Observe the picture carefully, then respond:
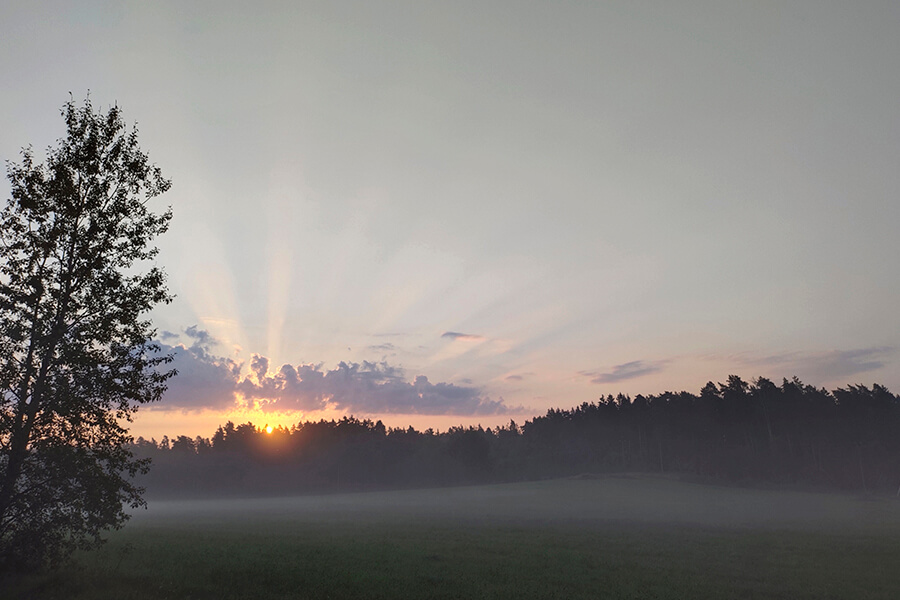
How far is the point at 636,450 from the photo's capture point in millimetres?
168875

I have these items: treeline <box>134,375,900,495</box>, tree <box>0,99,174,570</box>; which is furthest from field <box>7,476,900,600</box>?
treeline <box>134,375,900,495</box>

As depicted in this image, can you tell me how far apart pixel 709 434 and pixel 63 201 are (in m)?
157

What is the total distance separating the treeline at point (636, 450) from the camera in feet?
402

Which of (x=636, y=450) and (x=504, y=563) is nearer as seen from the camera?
(x=504, y=563)

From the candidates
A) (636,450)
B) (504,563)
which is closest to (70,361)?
(504,563)

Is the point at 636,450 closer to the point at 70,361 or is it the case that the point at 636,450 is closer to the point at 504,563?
the point at 504,563

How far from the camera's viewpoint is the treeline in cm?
12244

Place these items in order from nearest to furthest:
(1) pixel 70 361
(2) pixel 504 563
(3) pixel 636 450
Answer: (1) pixel 70 361, (2) pixel 504 563, (3) pixel 636 450

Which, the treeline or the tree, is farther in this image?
the treeline

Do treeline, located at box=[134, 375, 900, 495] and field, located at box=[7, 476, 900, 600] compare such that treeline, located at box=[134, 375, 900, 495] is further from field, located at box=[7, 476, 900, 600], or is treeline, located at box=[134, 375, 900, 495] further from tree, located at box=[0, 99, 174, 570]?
tree, located at box=[0, 99, 174, 570]

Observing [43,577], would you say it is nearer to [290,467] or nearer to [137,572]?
[137,572]

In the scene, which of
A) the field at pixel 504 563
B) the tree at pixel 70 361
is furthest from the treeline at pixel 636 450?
the tree at pixel 70 361

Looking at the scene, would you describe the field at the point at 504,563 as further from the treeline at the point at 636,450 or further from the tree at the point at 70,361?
the treeline at the point at 636,450

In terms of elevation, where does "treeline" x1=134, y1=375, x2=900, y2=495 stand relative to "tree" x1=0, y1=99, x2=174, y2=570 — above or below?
below
